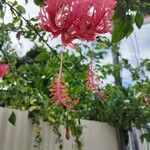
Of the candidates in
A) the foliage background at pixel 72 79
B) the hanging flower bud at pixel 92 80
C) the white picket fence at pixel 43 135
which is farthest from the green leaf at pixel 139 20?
the white picket fence at pixel 43 135

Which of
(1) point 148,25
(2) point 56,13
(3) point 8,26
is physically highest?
(1) point 148,25

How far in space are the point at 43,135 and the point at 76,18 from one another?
8.11ft

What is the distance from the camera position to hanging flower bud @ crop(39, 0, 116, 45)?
438mm

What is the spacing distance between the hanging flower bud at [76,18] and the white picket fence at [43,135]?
2.08 metres

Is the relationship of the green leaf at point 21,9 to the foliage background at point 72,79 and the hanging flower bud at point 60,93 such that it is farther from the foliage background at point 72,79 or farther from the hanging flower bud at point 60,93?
the hanging flower bud at point 60,93

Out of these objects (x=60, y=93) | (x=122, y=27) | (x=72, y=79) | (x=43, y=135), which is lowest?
(x=60, y=93)

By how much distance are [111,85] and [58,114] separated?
99cm

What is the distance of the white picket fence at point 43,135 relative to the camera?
8.29 ft

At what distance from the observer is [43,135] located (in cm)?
286

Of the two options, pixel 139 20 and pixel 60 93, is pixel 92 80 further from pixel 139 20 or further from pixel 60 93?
pixel 139 20

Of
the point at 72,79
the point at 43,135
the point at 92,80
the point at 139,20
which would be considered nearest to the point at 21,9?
the point at 72,79

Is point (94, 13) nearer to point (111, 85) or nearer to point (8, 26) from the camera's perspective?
point (8, 26)

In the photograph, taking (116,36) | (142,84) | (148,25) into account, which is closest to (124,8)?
(116,36)

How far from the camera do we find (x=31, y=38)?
258 cm
